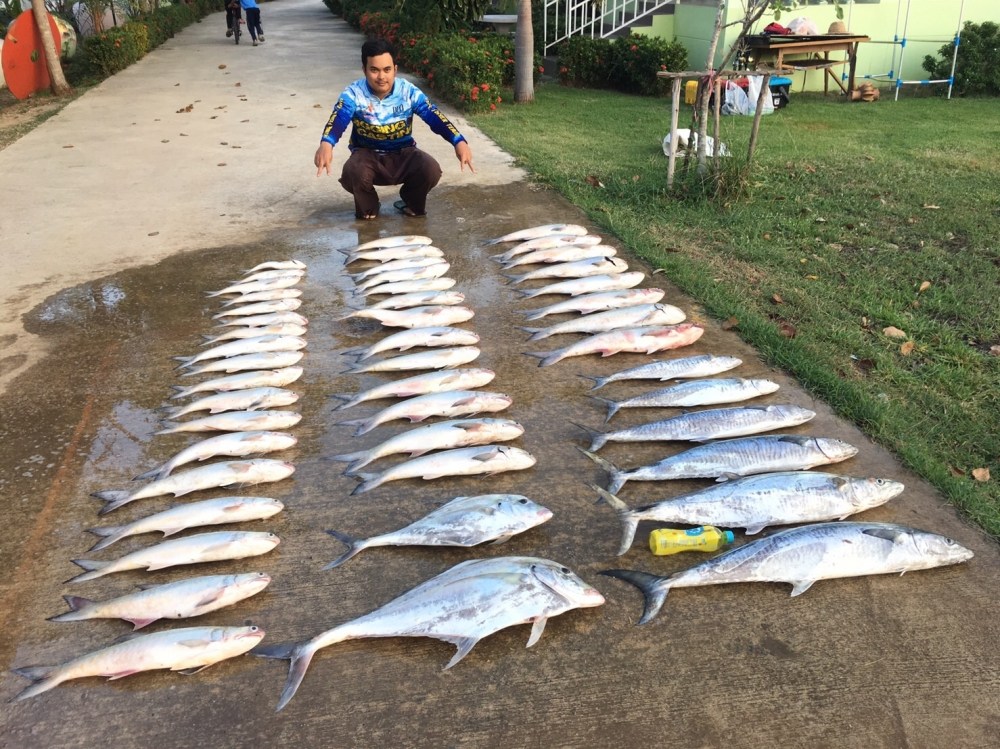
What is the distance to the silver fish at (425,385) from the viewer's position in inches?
162

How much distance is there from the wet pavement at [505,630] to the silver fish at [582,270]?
1553 millimetres

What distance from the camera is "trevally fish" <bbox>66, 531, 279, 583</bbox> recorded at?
294cm

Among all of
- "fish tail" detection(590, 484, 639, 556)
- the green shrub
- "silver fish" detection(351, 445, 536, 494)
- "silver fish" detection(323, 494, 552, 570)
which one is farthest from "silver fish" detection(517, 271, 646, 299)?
the green shrub

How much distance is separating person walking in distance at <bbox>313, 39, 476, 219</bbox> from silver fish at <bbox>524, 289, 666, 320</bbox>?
6.84ft

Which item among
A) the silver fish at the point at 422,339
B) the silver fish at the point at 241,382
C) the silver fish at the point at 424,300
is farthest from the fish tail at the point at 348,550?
the silver fish at the point at 424,300

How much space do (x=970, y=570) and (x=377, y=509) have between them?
2340mm

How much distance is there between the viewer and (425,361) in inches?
174

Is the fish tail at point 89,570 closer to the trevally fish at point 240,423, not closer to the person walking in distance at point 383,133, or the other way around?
the trevally fish at point 240,423

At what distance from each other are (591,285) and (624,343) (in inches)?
37.0

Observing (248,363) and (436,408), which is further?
(248,363)

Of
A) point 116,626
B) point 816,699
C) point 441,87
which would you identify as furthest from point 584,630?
point 441,87

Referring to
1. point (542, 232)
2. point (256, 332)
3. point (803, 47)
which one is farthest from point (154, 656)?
point (803, 47)

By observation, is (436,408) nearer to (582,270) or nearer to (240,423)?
(240,423)

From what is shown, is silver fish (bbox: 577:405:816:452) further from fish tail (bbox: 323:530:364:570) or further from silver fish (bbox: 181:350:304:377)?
silver fish (bbox: 181:350:304:377)
